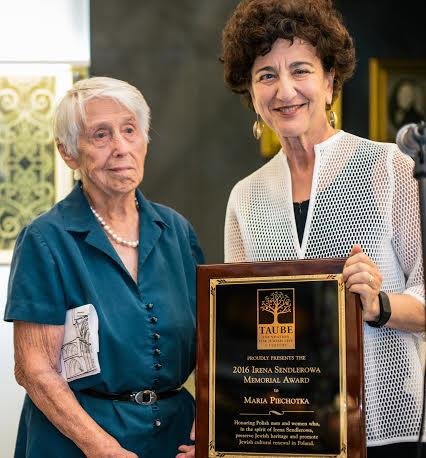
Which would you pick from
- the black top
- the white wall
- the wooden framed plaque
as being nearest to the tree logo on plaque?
the wooden framed plaque

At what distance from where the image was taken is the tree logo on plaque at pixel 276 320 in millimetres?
2018

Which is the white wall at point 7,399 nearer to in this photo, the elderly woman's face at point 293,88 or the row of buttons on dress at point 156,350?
the row of buttons on dress at point 156,350

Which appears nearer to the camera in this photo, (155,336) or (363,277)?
(363,277)

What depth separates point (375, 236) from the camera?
214 centimetres

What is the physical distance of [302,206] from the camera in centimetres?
227

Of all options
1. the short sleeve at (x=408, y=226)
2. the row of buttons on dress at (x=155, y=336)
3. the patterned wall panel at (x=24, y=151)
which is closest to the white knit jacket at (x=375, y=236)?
the short sleeve at (x=408, y=226)

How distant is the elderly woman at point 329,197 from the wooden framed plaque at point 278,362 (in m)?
0.10

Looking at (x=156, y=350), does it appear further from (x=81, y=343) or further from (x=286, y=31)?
(x=286, y=31)

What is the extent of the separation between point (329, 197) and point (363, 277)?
1.12 ft

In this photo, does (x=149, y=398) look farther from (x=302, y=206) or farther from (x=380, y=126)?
(x=380, y=126)

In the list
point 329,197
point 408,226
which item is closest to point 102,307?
point 329,197

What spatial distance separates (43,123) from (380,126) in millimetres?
1767

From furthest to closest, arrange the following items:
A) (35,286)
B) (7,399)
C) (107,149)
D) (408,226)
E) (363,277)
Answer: (7,399) < (107,149) < (35,286) < (408,226) < (363,277)

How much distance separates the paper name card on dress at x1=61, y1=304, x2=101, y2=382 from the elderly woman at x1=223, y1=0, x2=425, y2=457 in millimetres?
453
